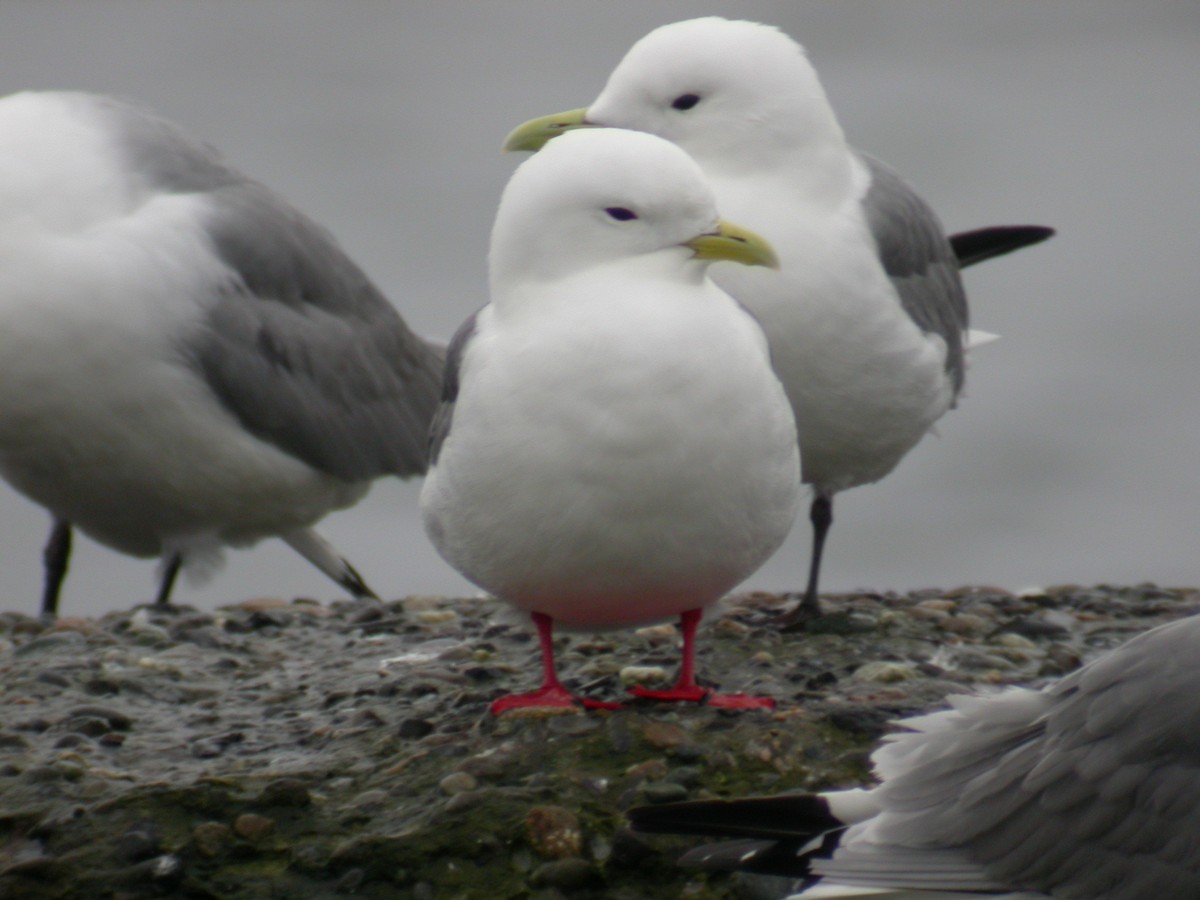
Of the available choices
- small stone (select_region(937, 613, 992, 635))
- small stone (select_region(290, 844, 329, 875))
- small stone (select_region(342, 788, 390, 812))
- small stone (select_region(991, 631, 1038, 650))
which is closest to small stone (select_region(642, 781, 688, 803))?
small stone (select_region(342, 788, 390, 812))

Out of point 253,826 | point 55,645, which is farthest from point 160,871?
point 55,645

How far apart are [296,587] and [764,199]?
10.8 metres

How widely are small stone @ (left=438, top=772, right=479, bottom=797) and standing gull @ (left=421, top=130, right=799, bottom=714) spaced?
324mm

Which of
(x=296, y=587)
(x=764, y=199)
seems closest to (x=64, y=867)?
(x=764, y=199)

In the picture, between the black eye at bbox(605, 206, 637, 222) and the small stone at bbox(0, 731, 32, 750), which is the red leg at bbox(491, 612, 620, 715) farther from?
the small stone at bbox(0, 731, 32, 750)

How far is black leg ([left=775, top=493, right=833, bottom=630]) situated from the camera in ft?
19.6

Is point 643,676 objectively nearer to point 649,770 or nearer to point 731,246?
point 649,770

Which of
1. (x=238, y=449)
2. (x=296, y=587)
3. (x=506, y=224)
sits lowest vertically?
(x=296, y=587)

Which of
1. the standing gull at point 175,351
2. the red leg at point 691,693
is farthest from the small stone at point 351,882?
the standing gull at point 175,351

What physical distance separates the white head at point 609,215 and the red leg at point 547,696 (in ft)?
2.67

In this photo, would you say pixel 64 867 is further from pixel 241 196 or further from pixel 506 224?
pixel 241 196

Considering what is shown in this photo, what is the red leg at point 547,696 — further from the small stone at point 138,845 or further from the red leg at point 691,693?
the small stone at point 138,845

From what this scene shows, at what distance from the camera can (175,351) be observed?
23.7ft

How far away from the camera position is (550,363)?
4.52 m
